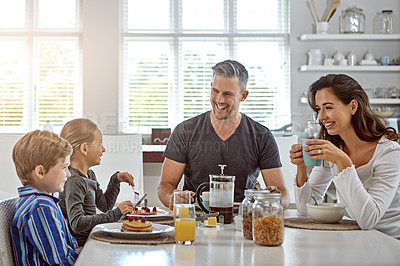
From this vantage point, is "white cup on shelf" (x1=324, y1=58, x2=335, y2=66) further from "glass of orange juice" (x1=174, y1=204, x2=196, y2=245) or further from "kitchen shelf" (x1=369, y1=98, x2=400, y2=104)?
"glass of orange juice" (x1=174, y1=204, x2=196, y2=245)

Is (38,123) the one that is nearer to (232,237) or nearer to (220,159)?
(220,159)

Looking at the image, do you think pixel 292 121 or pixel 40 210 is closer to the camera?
pixel 40 210

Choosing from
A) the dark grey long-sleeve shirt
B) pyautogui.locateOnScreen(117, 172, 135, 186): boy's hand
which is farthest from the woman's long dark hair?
the dark grey long-sleeve shirt

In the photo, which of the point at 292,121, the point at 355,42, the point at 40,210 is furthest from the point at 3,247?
the point at 355,42

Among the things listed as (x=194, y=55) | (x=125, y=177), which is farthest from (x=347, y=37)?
(x=125, y=177)

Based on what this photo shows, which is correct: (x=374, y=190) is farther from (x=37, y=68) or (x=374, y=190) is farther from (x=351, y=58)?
(x=37, y=68)

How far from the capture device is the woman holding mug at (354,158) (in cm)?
179

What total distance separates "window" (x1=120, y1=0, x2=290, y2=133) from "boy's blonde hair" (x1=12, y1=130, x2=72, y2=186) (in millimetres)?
3982

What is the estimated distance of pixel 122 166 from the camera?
11.4ft


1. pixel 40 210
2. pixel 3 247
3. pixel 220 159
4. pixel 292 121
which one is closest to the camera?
pixel 3 247

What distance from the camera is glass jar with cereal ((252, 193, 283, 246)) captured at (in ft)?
4.64

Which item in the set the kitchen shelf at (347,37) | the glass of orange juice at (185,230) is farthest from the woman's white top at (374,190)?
the kitchen shelf at (347,37)

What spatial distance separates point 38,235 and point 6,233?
9cm

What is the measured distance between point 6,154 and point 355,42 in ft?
12.4
